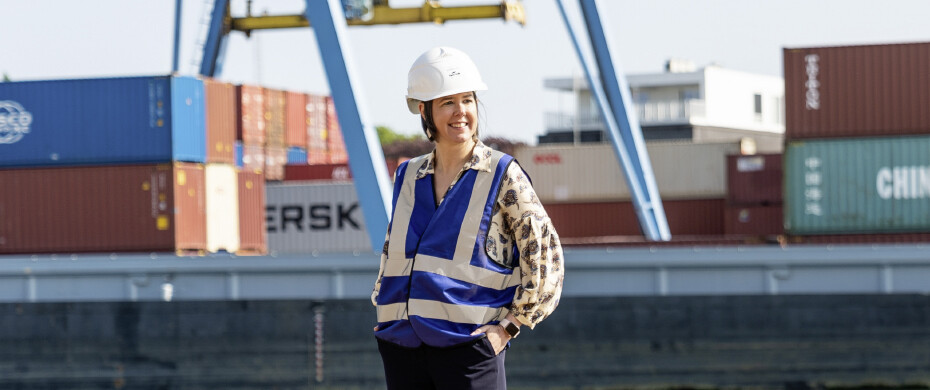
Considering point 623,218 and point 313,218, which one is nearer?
point 313,218

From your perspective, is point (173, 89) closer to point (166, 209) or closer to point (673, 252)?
point (166, 209)

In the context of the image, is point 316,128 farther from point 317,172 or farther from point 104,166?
point 104,166

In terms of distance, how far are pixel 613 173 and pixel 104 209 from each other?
19.5 meters

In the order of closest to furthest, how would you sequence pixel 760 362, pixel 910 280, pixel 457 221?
1. pixel 457 221
2. pixel 760 362
3. pixel 910 280

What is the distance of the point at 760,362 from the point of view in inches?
380

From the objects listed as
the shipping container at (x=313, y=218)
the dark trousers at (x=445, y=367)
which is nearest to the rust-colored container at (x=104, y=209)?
the shipping container at (x=313, y=218)

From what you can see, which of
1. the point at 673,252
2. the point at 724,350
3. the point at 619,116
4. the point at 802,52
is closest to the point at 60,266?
the point at 673,252

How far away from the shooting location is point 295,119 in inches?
1231

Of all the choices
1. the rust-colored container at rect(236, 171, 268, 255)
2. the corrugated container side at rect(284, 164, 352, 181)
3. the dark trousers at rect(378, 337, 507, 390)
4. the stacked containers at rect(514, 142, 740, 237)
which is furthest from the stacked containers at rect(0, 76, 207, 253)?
the dark trousers at rect(378, 337, 507, 390)

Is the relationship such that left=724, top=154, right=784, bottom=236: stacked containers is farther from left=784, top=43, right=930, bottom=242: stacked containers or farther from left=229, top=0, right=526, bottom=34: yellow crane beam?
left=784, top=43, right=930, bottom=242: stacked containers

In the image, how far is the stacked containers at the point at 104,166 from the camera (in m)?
23.6

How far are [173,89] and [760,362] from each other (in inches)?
657

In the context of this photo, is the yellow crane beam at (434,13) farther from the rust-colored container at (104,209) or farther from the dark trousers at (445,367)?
the dark trousers at (445,367)

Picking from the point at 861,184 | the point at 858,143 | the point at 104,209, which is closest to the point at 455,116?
the point at 861,184
